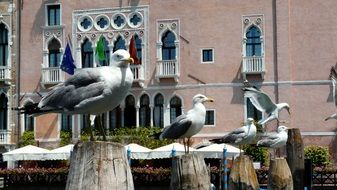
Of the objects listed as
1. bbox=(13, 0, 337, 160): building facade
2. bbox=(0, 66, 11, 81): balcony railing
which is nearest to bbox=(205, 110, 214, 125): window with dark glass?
bbox=(13, 0, 337, 160): building facade

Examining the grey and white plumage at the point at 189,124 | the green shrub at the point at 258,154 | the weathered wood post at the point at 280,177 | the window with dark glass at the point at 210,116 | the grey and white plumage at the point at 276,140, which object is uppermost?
the grey and white plumage at the point at 189,124

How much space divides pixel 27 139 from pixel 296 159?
22.3 m

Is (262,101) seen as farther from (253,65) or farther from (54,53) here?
(54,53)

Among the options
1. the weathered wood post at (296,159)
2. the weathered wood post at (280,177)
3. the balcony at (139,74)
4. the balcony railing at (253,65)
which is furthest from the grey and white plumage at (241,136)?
the balcony at (139,74)

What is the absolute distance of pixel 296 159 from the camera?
13.1 metres

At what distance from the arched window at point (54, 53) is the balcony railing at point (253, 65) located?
933cm

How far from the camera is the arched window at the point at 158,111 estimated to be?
32.7m

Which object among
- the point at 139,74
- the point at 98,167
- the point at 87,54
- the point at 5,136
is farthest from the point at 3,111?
the point at 98,167

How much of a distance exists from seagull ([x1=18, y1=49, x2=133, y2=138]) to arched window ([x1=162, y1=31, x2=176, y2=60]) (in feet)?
89.0

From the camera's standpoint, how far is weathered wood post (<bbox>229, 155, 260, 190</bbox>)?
10.6 metres

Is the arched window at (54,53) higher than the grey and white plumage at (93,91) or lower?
higher

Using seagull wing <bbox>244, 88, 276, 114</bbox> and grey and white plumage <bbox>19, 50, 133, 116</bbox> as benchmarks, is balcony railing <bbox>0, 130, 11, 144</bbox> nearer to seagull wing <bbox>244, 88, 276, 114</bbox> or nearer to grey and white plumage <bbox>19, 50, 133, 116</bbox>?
seagull wing <bbox>244, 88, 276, 114</bbox>

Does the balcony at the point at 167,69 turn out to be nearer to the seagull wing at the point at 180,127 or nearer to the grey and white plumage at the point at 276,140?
the grey and white plumage at the point at 276,140

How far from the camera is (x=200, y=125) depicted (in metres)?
10.2
